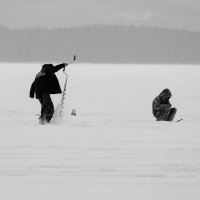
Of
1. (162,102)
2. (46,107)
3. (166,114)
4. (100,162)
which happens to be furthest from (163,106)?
(100,162)

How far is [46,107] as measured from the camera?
10.2 m

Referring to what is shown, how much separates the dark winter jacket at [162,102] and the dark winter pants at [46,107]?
6.93 feet

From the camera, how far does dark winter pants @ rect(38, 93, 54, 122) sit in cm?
1017

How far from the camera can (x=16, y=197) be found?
4570 millimetres

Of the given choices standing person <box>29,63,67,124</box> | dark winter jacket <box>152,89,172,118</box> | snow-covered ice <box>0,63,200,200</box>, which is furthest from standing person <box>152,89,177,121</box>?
standing person <box>29,63,67,124</box>

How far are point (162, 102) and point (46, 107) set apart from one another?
7.69 feet

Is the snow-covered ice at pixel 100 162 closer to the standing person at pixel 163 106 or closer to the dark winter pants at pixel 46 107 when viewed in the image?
the dark winter pants at pixel 46 107

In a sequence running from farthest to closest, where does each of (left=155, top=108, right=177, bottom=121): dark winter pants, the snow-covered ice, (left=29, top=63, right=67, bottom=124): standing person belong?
(left=155, top=108, right=177, bottom=121): dark winter pants < (left=29, top=63, right=67, bottom=124): standing person < the snow-covered ice

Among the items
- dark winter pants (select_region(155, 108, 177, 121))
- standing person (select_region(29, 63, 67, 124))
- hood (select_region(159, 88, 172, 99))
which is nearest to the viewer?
standing person (select_region(29, 63, 67, 124))

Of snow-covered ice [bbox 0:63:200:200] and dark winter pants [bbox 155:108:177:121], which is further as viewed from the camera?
dark winter pants [bbox 155:108:177:121]

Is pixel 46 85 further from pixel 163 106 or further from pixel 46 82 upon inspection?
pixel 163 106

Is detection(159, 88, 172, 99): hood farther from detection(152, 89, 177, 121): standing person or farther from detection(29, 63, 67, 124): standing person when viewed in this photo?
detection(29, 63, 67, 124): standing person

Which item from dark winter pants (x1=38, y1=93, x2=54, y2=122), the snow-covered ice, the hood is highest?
the hood

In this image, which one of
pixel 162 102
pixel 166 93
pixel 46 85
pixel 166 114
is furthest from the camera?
pixel 166 114
